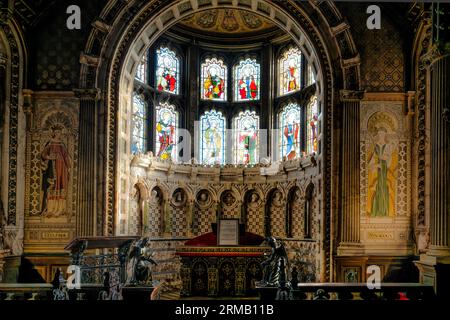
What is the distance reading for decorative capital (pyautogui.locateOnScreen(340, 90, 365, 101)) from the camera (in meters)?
17.9

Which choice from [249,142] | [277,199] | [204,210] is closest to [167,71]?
[249,142]

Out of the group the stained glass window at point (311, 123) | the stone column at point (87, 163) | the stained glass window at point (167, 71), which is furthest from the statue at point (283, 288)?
the stained glass window at point (167, 71)

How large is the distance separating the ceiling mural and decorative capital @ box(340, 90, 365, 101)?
833 cm

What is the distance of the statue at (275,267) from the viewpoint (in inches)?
433

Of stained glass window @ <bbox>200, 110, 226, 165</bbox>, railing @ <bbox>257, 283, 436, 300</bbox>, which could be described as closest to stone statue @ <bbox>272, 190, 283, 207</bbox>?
stained glass window @ <bbox>200, 110, 226, 165</bbox>

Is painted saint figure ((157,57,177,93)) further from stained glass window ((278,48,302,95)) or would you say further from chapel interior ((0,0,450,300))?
chapel interior ((0,0,450,300))

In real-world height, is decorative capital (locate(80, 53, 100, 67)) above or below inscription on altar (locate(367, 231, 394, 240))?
above

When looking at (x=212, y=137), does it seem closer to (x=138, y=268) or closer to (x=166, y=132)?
(x=166, y=132)

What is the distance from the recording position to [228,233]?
1942 centimetres

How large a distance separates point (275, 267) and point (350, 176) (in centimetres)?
715

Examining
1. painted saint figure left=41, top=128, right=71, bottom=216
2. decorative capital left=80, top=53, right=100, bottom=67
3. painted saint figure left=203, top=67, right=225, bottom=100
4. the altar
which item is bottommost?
the altar

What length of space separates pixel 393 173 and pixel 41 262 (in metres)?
11.0

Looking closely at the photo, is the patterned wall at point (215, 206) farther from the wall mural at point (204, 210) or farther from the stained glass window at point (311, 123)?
the stained glass window at point (311, 123)

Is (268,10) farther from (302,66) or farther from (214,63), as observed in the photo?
(214,63)
